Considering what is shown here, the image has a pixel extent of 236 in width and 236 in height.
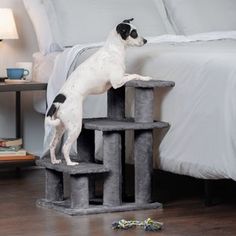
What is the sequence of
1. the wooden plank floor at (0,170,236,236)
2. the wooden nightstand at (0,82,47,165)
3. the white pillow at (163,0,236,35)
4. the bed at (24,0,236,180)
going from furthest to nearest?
the white pillow at (163,0,236,35) → the wooden nightstand at (0,82,47,165) → the bed at (24,0,236,180) → the wooden plank floor at (0,170,236,236)

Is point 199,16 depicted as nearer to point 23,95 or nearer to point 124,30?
point 23,95

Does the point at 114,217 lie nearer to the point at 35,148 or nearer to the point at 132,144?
the point at 132,144

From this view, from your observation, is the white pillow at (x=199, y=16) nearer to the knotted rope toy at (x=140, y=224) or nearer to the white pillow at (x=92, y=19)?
the white pillow at (x=92, y=19)

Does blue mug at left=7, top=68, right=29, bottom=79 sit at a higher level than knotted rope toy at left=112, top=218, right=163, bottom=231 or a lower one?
higher

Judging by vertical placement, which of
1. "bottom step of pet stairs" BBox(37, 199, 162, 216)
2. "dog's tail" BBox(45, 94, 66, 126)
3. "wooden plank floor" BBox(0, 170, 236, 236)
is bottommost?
"wooden plank floor" BBox(0, 170, 236, 236)

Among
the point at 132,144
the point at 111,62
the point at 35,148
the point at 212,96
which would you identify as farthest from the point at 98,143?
the point at 35,148

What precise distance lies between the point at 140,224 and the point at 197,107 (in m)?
0.55

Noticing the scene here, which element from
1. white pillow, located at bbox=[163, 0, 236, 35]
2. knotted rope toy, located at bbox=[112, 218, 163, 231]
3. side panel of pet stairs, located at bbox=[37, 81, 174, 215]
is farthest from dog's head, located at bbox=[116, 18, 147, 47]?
white pillow, located at bbox=[163, 0, 236, 35]

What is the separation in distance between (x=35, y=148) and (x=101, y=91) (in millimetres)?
1453

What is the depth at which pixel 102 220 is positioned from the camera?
3.29 meters

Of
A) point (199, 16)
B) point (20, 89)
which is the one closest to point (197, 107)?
point (20, 89)

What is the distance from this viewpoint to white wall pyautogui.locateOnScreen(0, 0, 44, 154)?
479 centimetres

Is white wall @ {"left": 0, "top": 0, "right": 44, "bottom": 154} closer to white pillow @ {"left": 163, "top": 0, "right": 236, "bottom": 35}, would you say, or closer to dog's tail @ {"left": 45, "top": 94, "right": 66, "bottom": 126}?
white pillow @ {"left": 163, "top": 0, "right": 236, "bottom": 35}

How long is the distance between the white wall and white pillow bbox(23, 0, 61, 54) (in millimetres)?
241
